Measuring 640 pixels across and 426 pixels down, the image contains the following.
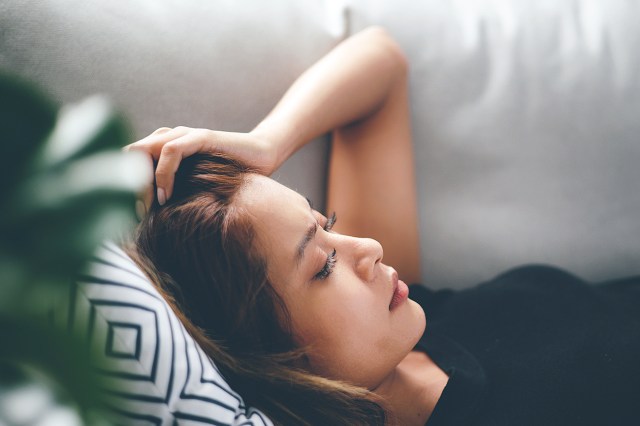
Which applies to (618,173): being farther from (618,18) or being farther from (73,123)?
(73,123)

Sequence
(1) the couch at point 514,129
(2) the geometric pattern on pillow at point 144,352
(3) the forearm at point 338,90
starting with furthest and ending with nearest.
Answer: (1) the couch at point 514,129
(3) the forearm at point 338,90
(2) the geometric pattern on pillow at point 144,352

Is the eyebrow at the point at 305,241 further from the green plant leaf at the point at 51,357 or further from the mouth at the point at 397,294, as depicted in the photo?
the green plant leaf at the point at 51,357

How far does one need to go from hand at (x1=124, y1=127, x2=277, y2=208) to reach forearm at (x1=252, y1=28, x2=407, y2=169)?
0.19 feet

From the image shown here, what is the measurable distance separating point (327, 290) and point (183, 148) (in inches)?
9.4

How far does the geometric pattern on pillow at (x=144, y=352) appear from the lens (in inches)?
15.0

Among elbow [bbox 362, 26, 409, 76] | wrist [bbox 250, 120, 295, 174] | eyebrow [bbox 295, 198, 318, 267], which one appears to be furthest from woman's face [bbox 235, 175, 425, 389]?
elbow [bbox 362, 26, 409, 76]

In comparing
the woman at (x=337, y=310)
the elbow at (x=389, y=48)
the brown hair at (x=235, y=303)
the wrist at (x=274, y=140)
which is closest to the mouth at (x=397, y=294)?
the woman at (x=337, y=310)

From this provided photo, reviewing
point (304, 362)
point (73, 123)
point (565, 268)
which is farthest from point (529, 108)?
point (73, 123)

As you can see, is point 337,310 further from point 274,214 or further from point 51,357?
point 51,357

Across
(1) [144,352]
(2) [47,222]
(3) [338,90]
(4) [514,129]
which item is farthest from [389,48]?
(2) [47,222]

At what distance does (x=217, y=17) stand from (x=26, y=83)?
0.61m

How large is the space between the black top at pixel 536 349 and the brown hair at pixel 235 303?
0.17 meters

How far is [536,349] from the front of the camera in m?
0.74

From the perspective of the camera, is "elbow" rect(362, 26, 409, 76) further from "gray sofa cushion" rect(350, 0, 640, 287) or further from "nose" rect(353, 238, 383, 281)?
"nose" rect(353, 238, 383, 281)
